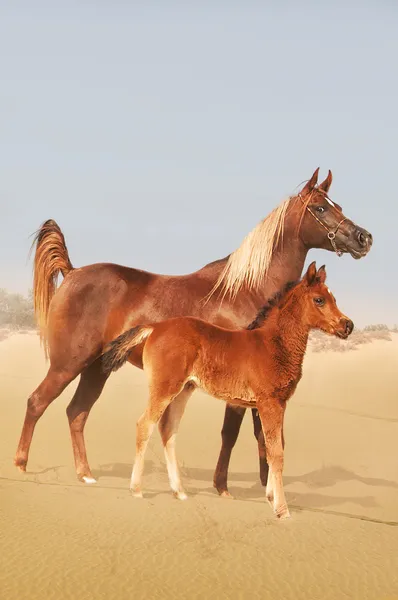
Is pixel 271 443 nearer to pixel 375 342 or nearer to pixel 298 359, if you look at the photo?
pixel 298 359

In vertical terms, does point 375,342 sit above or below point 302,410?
above

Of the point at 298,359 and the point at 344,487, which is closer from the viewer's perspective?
the point at 298,359

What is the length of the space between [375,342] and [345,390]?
444 cm

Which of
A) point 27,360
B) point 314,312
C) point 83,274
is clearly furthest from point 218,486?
point 27,360

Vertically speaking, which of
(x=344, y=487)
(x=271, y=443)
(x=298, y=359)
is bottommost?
(x=344, y=487)

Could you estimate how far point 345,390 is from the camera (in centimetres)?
2083

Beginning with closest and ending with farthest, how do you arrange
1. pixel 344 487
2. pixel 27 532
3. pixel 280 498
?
pixel 27 532
pixel 280 498
pixel 344 487

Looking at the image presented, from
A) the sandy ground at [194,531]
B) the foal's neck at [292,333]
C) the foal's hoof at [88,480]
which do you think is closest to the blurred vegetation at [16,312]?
the sandy ground at [194,531]

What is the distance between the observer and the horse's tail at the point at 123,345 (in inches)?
299

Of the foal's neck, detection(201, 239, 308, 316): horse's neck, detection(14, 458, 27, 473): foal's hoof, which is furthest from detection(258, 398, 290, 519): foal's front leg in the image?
detection(14, 458, 27, 473): foal's hoof

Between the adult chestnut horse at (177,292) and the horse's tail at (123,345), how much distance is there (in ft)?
3.57

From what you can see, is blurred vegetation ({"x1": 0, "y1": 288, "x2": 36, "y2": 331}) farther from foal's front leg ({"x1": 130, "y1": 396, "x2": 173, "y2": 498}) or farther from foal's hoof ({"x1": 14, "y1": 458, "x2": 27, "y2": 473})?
foal's front leg ({"x1": 130, "y1": 396, "x2": 173, "y2": 498})

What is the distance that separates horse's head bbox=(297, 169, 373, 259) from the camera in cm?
904

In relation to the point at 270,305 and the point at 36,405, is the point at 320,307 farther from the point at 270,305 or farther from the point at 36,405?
the point at 36,405
